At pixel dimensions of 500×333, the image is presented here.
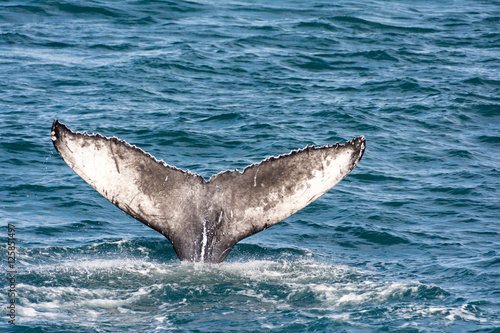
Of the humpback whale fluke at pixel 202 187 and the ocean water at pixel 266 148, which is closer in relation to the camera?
the humpback whale fluke at pixel 202 187

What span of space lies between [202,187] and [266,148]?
599 cm

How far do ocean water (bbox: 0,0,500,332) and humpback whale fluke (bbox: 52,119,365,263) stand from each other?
0.57m

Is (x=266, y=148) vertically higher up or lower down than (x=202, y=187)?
lower down

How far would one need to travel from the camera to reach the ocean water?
7180 mm

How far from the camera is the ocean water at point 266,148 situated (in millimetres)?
7180

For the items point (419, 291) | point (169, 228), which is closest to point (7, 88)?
point (169, 228)

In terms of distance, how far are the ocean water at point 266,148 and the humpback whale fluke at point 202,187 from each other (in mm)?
568

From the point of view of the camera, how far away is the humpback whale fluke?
21.4ft

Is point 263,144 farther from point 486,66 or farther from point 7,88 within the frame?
point 486,66

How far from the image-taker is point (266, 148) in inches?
508

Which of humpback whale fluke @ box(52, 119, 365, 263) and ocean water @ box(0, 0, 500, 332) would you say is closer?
humpback whale fluke @ box(52, 119, 365, 263)

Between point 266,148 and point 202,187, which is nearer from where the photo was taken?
point 202,187

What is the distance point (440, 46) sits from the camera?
63.8 ft

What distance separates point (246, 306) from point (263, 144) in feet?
20.5
